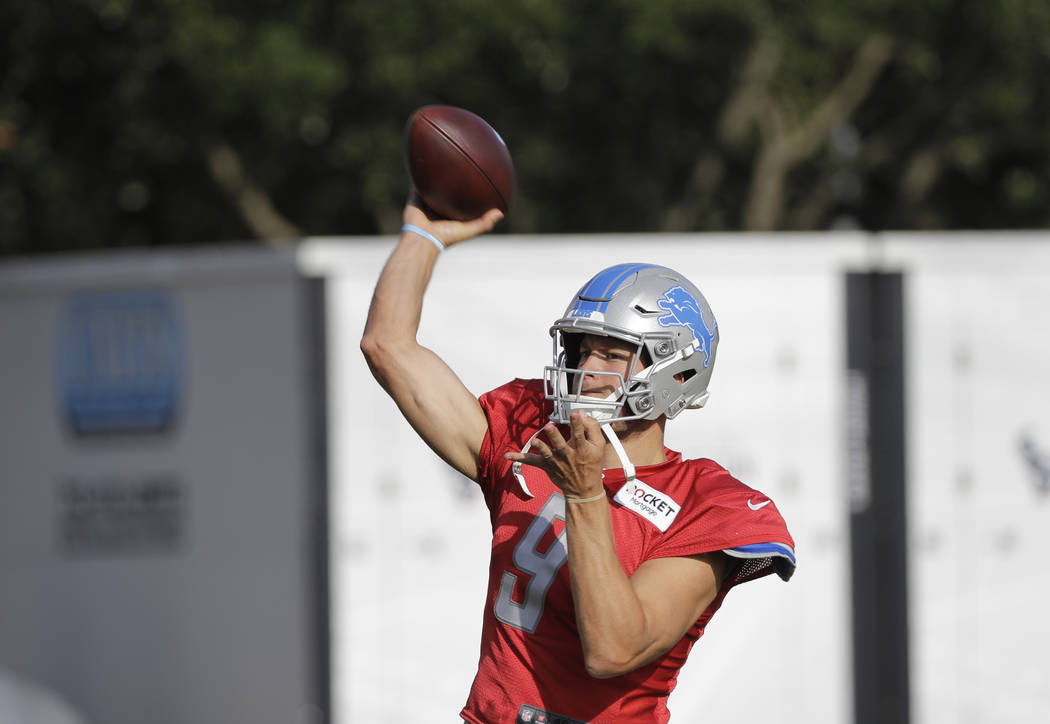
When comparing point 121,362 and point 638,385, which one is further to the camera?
point 121,362

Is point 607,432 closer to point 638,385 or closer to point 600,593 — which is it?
point 638,385

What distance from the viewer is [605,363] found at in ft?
9.90

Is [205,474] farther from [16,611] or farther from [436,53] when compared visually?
[436,53]

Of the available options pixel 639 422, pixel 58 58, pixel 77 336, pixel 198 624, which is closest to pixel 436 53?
pixel 58 58

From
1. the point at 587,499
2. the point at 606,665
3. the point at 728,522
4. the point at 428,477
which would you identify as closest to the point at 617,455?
the point at 728,522

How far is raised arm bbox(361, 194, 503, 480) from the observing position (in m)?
3.27

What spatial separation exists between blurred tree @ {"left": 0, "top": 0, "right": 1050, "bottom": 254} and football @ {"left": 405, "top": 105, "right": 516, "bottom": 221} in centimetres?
810

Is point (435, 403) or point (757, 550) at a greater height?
point (435, 403)

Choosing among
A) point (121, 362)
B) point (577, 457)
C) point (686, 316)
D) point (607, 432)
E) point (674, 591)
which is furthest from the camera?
point (121, 362)

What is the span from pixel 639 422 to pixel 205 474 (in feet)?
→ 14.4

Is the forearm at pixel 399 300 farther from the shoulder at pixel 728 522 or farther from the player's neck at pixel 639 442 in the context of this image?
the shoulder at pixel 728 522

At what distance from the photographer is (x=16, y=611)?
7.66 metres

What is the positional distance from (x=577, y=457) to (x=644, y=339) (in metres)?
0.44

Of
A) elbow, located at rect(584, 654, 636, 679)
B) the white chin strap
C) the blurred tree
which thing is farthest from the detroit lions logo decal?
the blurred tree
